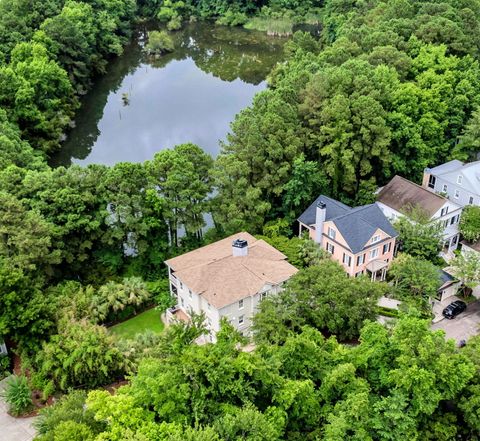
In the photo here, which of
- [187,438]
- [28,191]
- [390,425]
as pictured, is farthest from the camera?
[28,191]

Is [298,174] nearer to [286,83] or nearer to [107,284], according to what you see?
[286,83]

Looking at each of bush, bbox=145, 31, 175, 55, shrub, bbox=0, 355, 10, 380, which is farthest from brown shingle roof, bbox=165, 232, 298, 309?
bush, bbox=145, 31, 175, 55

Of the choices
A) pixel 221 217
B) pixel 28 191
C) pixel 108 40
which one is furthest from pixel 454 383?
pixel 108 40

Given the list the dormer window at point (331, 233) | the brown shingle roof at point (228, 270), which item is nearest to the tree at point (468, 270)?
the dormer window at point (331, 233)

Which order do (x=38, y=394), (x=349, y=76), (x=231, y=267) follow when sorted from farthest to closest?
(x=349, y=76), (x=231, y=267), (x=38, y=394)

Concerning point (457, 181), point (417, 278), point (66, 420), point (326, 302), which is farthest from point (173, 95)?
point (66, 420)

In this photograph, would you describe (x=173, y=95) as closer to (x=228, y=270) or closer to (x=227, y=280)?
(x=228, y=270)
